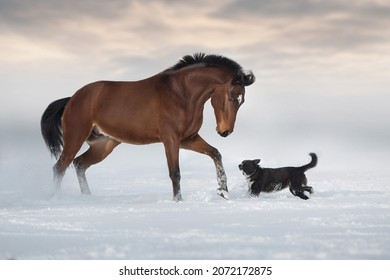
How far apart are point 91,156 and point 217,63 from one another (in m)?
2.05

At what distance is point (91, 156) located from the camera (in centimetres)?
793

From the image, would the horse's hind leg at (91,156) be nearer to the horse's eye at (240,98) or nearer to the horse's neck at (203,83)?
the horse's neck at (203,83)

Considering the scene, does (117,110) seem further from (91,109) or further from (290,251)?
(290,251)

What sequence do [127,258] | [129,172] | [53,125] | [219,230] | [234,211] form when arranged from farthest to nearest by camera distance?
1. [129,172]
2. [53,125]
3. [234,211]
4. [219,230]
5. [127,258]

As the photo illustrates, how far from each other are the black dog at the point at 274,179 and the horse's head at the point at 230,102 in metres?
0.72

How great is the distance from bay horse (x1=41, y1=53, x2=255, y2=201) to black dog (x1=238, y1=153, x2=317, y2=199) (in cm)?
36

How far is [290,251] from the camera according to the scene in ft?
14.0

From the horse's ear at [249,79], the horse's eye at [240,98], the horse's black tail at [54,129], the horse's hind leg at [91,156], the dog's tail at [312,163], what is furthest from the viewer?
the horse's black tail at [54,129]

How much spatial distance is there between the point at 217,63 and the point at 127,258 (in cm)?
348

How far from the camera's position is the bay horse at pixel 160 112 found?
6.96 metres

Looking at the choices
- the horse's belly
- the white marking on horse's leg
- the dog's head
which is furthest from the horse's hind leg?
the dog's head

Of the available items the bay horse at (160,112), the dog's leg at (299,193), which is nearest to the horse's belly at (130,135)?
the bay horse at (160,112)

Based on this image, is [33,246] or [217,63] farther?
[217,63]
